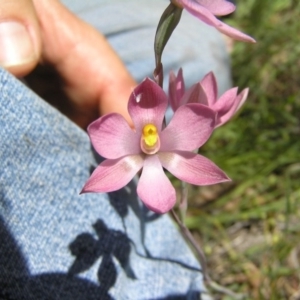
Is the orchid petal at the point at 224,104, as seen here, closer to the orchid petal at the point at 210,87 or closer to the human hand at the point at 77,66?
the orchid petal at the point at 210,87

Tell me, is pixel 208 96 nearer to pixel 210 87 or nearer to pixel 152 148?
pixel 210 87

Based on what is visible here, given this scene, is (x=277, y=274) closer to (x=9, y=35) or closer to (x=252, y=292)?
(x=252, y=292)

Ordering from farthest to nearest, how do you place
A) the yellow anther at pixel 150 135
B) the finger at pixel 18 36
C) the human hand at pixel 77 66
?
Answer: the human hand at pixel 77 66 < the finger at pixel 18 36 < the yellow anther at pixel 150 135

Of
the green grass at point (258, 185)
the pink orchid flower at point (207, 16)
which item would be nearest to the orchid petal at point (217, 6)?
the pink orchid flower at point (207, 16)

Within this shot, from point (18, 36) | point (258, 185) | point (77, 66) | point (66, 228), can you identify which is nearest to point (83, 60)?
point (77, 66)

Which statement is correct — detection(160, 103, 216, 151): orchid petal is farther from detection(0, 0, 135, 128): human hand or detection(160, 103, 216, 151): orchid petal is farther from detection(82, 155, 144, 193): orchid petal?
detection(0, 0, 135, 128): human hand

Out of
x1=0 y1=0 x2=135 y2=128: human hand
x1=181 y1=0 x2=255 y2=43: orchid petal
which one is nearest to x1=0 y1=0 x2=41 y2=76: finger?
x1=0 y1=0 x2=135 y2=128: human hand
